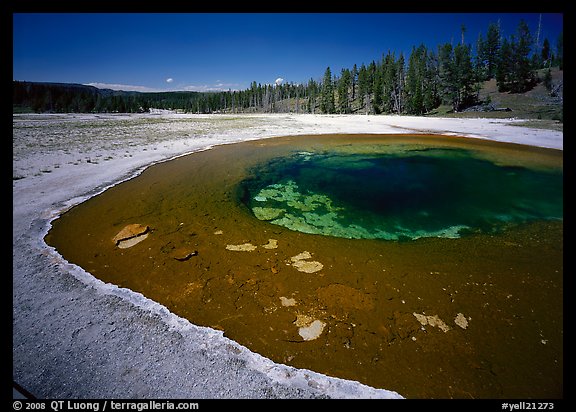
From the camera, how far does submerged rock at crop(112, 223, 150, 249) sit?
288 inches

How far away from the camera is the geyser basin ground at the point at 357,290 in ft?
13.0

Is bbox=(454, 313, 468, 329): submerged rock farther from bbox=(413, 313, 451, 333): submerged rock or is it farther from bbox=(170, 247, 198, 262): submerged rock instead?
bbox=(170, 247, 198, 262): submerged rock

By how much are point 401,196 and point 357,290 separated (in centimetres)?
726

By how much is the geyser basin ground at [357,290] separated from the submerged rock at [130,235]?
173 millimetres

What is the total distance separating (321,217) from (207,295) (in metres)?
5.06

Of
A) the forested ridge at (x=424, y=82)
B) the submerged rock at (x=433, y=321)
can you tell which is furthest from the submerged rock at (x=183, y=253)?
the forested ridge at (x=424, y=82)

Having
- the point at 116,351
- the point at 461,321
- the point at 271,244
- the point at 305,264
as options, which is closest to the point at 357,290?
the point at 305,264

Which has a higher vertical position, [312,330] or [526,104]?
[526,104]

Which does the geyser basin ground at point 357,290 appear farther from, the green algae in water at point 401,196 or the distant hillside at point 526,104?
the distant hillside at point 526,104

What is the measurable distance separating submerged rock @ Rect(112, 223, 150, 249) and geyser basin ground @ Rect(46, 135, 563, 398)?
0.17 metres

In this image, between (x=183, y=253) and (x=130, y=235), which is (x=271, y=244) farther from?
(x=130, y=235)

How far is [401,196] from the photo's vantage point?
38.4ft
